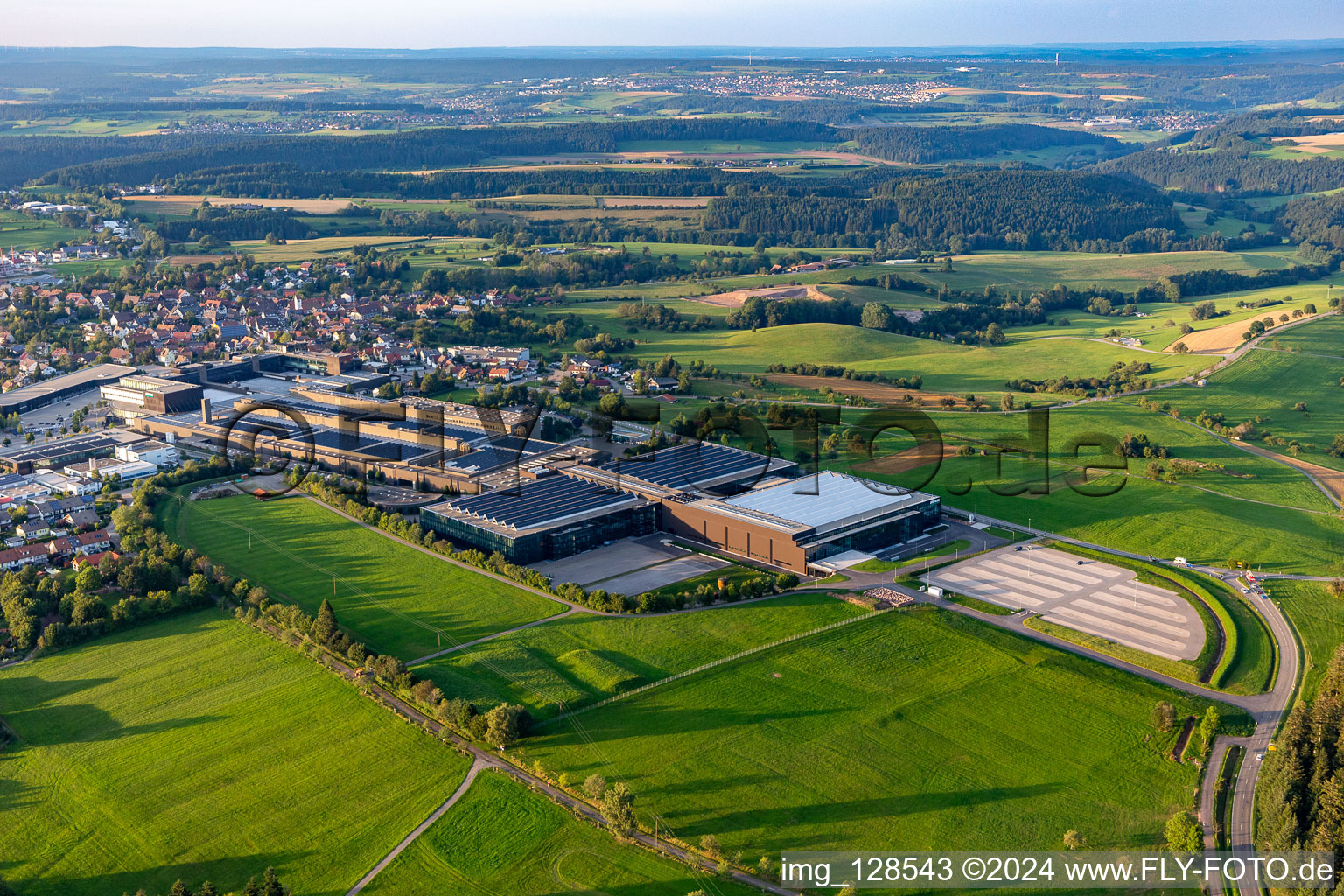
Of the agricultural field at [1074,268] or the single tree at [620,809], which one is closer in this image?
the single tree at [620,809]

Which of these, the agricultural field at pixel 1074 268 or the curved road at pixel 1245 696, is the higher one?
the agricultural field at pixel 1074 268

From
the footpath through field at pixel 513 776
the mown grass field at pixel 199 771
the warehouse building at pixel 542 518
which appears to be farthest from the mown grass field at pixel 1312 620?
the mown grass field at pixel 199 771

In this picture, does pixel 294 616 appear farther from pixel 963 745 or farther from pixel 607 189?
pixel 607 189

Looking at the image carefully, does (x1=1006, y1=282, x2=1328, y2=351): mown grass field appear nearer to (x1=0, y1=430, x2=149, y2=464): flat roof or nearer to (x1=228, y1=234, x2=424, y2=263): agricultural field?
(x1=228, y1=234, x2=424, y2=263): agricultural field

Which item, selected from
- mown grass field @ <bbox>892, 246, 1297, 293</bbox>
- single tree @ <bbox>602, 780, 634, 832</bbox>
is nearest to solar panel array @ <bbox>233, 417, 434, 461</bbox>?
single tree @ <bbox>602, 780, 634, 832</bbox>

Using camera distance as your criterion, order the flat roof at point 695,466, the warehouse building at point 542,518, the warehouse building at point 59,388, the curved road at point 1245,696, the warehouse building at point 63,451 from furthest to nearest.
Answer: the warehouse building at point 59,388 < the warehouse building at point 63,451 < the flat roof at point 695,466 < the warehouse building at point 542,518 < the curved road at point 1245,696

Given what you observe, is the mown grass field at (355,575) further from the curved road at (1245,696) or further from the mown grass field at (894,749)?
the curved road at (1245,696)
